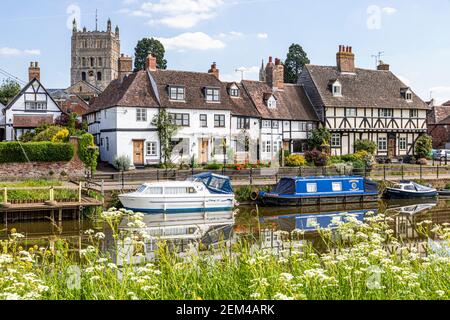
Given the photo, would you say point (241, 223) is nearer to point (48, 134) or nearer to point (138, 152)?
point (138, 152)

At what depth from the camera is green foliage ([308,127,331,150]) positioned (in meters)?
45.2

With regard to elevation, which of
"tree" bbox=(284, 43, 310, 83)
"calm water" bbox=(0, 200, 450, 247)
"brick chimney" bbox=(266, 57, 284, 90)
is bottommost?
"calm water" bbox=(0, 200, 450, 247)

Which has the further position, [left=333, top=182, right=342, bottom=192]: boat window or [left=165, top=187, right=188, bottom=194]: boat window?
[left=333, top=182, right=342, bottom=192]: boat window

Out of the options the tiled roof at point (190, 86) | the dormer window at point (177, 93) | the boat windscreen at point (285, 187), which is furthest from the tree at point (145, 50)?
the boat windscreen at point (285, 187)

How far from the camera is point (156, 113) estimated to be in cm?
3906

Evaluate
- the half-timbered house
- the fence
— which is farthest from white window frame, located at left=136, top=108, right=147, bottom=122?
the half-timbered house

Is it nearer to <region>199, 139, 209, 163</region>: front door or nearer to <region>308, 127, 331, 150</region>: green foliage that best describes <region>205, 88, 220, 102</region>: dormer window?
<region>199, 139, 209, 163</region>: front door

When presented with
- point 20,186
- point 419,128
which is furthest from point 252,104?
point 20,186

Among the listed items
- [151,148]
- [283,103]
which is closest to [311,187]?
[151,148]

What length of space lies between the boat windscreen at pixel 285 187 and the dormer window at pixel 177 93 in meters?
12.6

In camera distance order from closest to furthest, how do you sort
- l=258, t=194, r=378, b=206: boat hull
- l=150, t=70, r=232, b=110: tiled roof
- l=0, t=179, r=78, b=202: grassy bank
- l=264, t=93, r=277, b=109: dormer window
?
l=0, t=179, r=78, b=202: grassy bank
l=258, t=194, r=378, b=206: boat hull
l=150, t=70, r=232, b=110: tiled roof
l=264, t=93, r=277, b=109: dormer window

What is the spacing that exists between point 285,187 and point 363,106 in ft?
63.9

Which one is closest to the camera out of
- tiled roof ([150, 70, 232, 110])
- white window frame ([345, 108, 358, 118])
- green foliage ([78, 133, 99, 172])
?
green foliage ([78, 133, 99, 172])

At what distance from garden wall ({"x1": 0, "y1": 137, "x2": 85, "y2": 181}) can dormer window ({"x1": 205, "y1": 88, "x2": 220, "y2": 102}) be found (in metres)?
12.4
